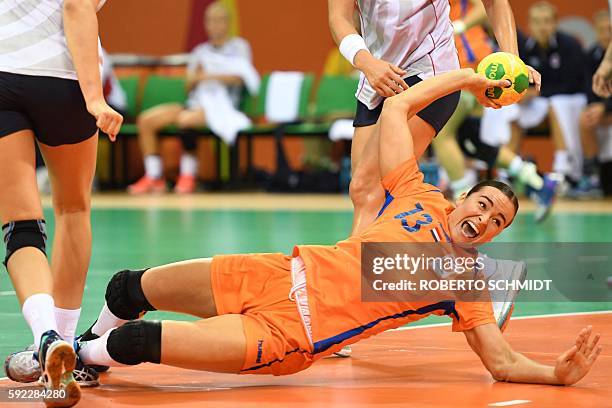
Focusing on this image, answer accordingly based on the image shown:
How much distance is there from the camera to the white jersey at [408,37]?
561cm

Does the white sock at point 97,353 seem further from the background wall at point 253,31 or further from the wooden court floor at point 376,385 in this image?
the background wall at point 253,31

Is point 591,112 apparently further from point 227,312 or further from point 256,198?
point 227,312

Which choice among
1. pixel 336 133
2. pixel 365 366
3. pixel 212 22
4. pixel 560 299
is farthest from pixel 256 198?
pixel 365 366

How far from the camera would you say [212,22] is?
16109mm

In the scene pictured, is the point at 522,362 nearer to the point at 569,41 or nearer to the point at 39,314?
the point at 39,314

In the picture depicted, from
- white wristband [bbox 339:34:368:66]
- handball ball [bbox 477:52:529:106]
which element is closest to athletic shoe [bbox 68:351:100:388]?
white wristband [bbox 339:34:368:66]

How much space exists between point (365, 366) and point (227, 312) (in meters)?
0.77

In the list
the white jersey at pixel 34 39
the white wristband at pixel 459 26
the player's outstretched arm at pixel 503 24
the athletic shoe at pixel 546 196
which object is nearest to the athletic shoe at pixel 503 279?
the player's outstretched arm at pixel 503 24

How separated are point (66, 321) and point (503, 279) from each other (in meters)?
1.86

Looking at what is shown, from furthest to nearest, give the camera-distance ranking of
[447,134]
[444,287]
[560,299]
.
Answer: [447,134], [560,299], [444,287]

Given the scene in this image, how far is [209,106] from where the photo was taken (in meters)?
16.4

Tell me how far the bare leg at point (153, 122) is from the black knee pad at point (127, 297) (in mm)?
11761

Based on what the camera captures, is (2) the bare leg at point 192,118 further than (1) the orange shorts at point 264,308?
Yes

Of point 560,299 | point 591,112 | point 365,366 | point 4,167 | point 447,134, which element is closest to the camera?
point 4,167
